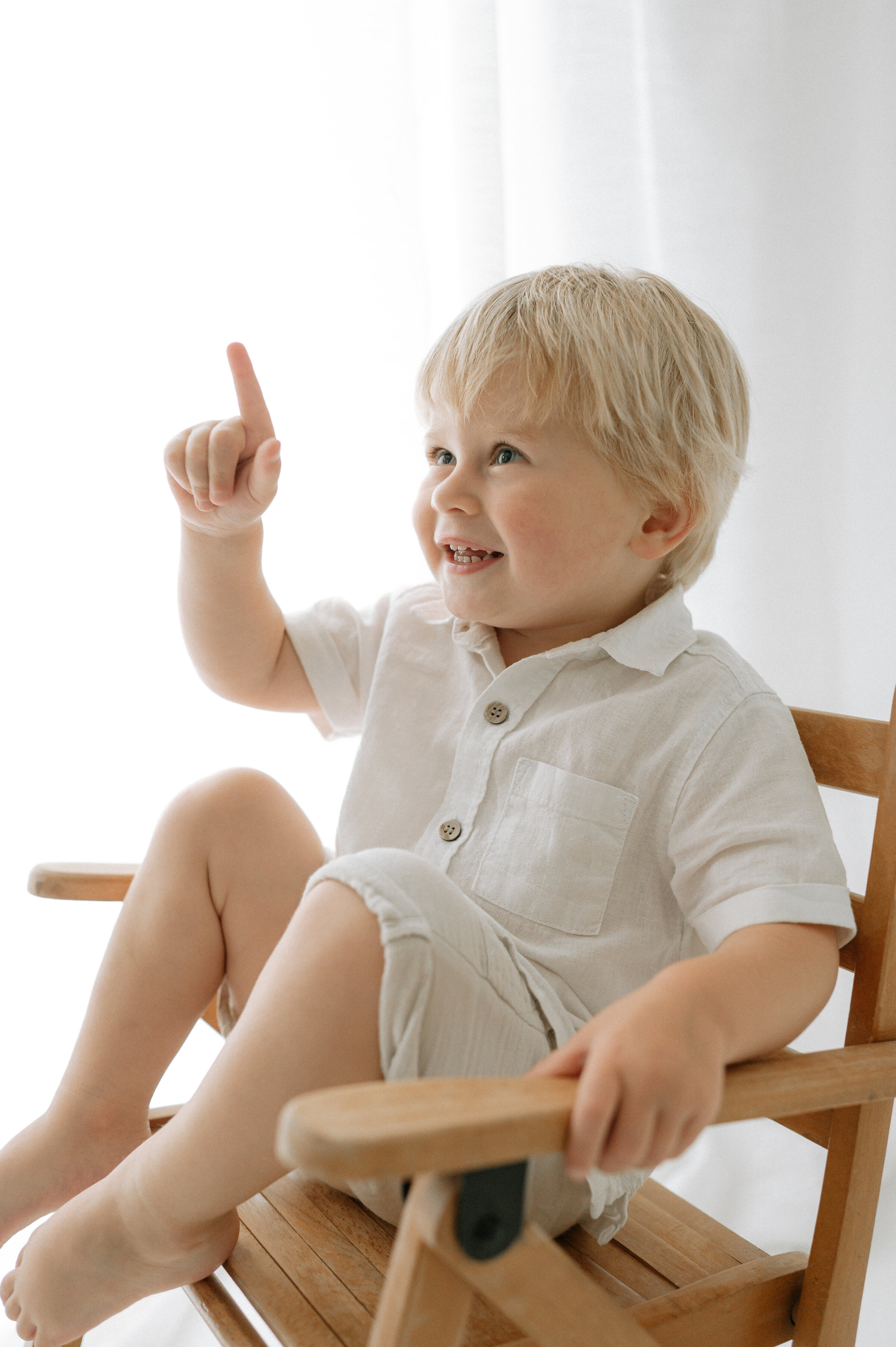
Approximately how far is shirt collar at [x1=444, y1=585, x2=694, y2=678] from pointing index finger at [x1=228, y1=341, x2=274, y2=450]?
193 mm

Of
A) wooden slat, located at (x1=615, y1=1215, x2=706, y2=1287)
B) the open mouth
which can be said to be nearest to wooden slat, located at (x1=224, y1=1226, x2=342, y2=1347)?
wooden slat, located at (x1=615, y1=1215, x2=706, y2=1287)

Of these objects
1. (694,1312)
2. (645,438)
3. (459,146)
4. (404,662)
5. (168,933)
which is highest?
(459,146)

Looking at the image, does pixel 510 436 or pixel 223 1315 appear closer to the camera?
pixel 223 1315

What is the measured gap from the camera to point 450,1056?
0.61 metres

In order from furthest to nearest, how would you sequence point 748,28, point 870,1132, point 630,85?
point 630,85 → point 748,28 → point 870,1132

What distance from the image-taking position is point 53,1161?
75 cm

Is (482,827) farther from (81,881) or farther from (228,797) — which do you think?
(81,881)

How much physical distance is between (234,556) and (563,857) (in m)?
0.33

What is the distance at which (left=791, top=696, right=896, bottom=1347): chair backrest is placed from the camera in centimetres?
72

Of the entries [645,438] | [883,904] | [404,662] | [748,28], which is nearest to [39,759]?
[404,662]

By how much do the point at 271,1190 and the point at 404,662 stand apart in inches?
15.3

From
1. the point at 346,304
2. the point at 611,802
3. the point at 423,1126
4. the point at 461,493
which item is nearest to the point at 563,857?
the point at 611,802

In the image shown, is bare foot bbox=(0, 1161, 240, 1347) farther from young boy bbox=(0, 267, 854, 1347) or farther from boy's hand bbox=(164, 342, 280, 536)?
boy's hand bbox=(164, 342, 280, 536)

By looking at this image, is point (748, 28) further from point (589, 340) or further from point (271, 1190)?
point (271, 1190)
